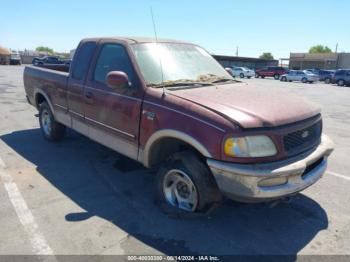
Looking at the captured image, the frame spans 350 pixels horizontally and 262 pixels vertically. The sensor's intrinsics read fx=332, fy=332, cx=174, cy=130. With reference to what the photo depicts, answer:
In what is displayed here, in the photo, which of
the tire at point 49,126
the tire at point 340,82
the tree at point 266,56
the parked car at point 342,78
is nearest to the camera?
the tire at point 49,126

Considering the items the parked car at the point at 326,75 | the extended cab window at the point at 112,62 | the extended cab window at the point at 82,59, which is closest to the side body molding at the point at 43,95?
the extended cab window at the point at 82,59

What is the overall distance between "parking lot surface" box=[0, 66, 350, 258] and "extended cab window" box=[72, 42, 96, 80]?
4.77 feet

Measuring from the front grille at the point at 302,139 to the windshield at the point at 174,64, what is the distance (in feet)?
4.71

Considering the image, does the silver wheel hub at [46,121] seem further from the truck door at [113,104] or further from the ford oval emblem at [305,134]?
the ford oval emblem at [305,134]

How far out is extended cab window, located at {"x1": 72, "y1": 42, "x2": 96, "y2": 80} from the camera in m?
5.03

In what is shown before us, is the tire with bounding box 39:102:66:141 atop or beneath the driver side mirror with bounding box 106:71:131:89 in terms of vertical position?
beneath

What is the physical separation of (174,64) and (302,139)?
1853mm

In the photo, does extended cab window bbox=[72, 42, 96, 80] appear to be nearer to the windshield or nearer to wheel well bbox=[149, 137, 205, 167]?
the windshield

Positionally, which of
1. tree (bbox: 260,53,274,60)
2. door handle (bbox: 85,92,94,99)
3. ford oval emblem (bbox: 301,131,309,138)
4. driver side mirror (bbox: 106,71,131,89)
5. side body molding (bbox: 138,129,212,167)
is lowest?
side body molding (bbox: 138,129,212,167)

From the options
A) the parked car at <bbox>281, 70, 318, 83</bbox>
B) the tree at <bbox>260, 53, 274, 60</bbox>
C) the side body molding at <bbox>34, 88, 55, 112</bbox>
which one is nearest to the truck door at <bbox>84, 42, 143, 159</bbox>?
the side body molding at <bbox>34, 88, 55, 112</bbox>

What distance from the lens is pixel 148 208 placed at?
396cm

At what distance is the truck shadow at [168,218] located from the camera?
10.7ft

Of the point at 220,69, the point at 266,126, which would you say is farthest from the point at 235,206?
the point at 220,69

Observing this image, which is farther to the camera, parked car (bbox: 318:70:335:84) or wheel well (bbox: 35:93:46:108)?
parked car (bbox: 318:70:335:84)
